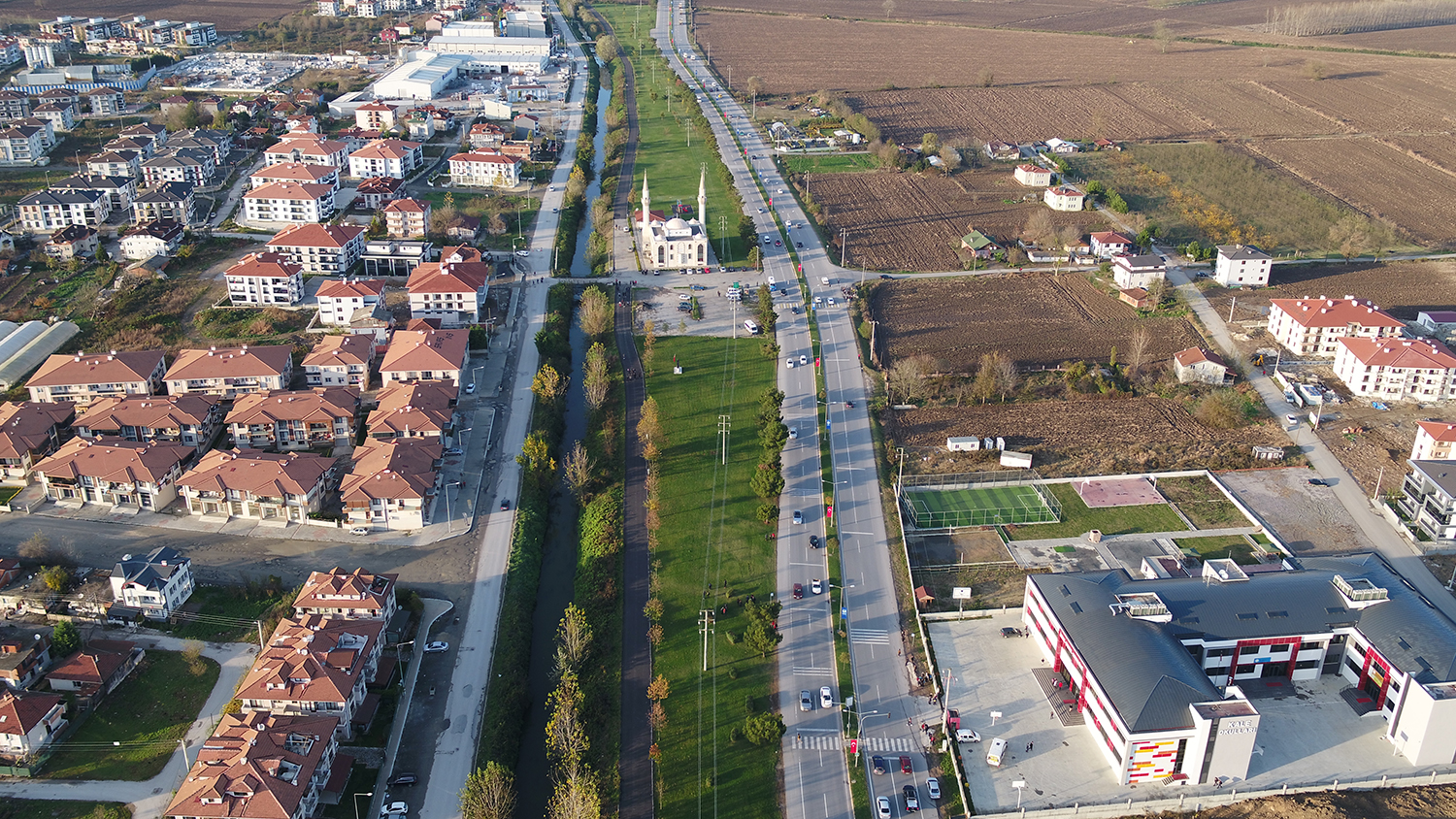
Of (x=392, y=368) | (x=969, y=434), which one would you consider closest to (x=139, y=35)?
(x=392, y=368)

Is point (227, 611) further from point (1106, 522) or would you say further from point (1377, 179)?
point (1377, 179)

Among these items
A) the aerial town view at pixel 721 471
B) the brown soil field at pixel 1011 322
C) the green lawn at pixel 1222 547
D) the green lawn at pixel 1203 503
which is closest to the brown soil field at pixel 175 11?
the aerial town view at pixel 721 471

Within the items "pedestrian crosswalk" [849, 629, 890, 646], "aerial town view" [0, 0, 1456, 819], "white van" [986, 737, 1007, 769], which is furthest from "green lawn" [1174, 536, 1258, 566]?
"white van" [986, 737, 1007, 769]

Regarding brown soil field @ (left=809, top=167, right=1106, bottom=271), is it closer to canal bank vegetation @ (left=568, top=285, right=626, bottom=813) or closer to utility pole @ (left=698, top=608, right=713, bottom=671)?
canal bank vegetation @ (left=568, top=285, right=626, bottom=813)

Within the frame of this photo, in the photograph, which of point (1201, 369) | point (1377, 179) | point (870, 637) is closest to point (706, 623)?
point (870, 637)

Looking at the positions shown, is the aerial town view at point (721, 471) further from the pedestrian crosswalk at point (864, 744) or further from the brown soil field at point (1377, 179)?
the brown soil field at point (1377, 179)

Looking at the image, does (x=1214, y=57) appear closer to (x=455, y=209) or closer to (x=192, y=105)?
(x=455, y=209)
